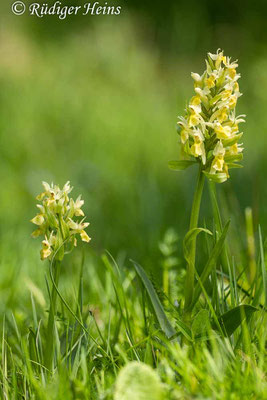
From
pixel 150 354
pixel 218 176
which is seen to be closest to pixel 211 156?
pixel 218 176

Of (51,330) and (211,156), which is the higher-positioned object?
(211,156)

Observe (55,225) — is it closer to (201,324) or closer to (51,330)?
(51,330)

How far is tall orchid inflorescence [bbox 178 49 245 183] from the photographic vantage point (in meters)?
1.25

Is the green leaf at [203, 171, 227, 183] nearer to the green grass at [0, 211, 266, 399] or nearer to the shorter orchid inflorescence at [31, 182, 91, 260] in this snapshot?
the green grass at [0, 211, 266, 399]

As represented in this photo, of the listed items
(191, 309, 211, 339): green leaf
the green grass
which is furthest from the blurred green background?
(191, 309, 211, 339): green leaf

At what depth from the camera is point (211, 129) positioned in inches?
50.6

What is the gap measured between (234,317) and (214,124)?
1.33ft

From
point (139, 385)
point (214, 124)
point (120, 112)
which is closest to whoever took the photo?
point (139, 385)

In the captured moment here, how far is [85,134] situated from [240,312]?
9.55 ft

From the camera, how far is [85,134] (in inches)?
159

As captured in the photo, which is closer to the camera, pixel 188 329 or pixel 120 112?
pixel 188 329

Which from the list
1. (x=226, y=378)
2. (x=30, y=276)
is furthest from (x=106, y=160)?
(x=226, y=378)

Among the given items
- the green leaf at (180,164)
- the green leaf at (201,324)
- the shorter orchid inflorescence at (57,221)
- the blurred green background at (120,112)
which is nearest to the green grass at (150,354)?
the green leaf at (201,324)

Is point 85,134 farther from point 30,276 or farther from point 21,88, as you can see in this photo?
point 30,276
